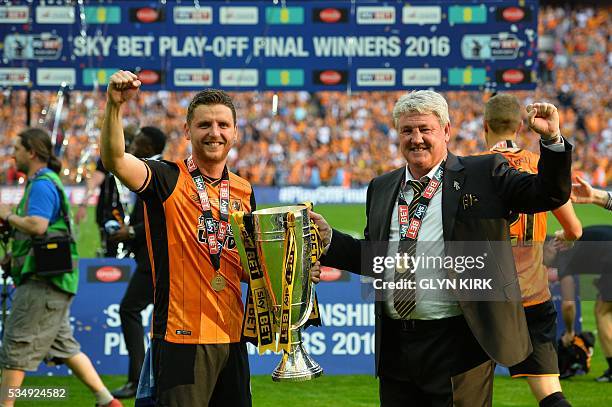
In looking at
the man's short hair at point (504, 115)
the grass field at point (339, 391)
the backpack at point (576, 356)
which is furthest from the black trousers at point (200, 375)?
the backpack at point (576, 356)

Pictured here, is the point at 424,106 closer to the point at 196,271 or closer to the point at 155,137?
the point at 196,271

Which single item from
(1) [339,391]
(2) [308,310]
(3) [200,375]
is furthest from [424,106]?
(1) [339,391]

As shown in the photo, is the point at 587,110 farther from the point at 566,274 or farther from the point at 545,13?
the point at 566,274

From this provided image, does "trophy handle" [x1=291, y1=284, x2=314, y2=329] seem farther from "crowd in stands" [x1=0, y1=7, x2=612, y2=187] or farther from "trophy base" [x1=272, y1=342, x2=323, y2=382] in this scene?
"crowd in stands" [x1=0, y1=7, x2=612, y2=187]

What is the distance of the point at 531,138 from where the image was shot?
29406 millimetres

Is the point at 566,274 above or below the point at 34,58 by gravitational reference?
below

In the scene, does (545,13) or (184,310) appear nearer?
(184,310)

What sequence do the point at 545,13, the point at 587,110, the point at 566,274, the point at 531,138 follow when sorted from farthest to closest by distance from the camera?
the point at 545,13
the point at 587,110
the point at 531,138
the point at 566,274

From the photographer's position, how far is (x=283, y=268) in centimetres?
405

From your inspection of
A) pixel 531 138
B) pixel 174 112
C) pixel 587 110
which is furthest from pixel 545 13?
pixel 174 112

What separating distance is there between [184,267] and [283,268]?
48 centimetres

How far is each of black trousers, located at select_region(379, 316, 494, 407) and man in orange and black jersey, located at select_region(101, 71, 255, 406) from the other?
0.77m

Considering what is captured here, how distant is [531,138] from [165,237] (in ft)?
86.6

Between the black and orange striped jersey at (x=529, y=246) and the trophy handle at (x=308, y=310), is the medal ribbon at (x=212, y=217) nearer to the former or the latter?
the trophy handle at (x=308, y=310)
